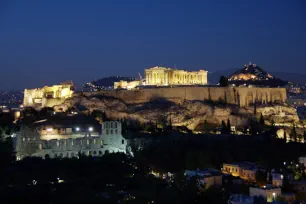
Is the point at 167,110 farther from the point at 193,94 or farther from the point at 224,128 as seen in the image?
the point at 224,128

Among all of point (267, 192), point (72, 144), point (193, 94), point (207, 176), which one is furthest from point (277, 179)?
point (193, 94)

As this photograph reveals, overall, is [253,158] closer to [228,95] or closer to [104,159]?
[104,159]

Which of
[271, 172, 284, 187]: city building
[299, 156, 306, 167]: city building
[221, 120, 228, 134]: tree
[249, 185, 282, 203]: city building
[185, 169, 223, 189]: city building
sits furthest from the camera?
[221, 120, 228, 134]: tree

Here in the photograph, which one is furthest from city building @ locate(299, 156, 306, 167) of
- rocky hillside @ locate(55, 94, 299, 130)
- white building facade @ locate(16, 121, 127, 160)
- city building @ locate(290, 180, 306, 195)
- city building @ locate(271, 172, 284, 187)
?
rocky hillside @ locate(55, 94, 299, 130)

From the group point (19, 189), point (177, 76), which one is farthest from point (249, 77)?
point (19, 189)


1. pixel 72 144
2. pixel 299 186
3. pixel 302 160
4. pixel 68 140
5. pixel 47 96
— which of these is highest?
pixel 47 96

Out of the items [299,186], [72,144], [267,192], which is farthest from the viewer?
[72,144]

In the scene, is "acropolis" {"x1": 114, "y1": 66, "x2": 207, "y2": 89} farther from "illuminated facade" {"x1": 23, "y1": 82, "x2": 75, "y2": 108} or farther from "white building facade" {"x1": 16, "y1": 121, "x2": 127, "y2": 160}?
"white building facade" {"x1": 16, "y1": 121, "x2": 127, "y2": 160}
